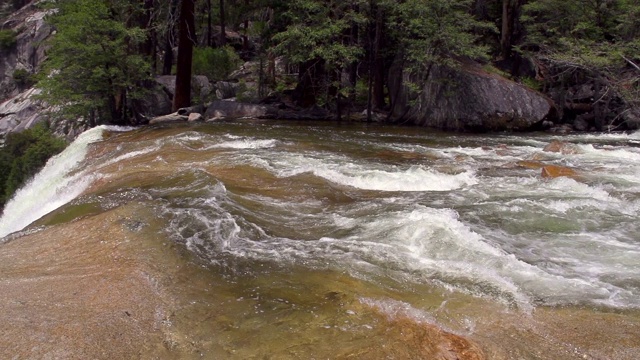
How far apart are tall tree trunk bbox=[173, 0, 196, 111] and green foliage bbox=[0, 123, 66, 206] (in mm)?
A: 4608

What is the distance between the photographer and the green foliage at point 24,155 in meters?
17.6

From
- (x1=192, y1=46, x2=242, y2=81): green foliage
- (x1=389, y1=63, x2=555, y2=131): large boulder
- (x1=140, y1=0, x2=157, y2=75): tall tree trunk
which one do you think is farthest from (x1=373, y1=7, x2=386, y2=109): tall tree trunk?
(x1=140, y1=0, x2=157, y2=75): tall tree trunk

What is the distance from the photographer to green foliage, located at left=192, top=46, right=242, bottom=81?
23.2 meters

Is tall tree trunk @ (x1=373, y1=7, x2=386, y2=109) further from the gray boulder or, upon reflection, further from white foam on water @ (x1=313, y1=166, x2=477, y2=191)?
white foam on water @ (x1=313, y1=166, x2=477, y2=191)

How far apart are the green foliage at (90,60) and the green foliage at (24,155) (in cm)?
238

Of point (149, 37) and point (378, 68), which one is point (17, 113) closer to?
point (149, 37)

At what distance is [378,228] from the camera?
5883mm

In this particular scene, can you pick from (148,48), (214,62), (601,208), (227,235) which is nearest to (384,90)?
(214,62)

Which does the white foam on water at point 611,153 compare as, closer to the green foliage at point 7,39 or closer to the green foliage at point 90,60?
the green foliage at point 90,60

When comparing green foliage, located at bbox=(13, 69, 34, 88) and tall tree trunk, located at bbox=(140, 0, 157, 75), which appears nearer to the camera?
tall tree trunk, located at bbox=(140, 0, 157, 75)

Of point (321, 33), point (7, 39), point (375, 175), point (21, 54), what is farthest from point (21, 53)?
point (375, 175)

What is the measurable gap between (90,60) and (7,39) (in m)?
33.7

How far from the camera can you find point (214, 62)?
23.6 meters

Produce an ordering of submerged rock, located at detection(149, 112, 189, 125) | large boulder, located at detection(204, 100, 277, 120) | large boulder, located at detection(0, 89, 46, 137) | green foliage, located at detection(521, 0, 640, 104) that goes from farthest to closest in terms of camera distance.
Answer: large boulder, located at detection(0, 89, 46, 137) < large boulder, located at detection(204, 100, 277, 120) < submerged rock, located at detection(149, 112, 189, 125) < green foliage, located at detection(521, 0, 640, 104)
